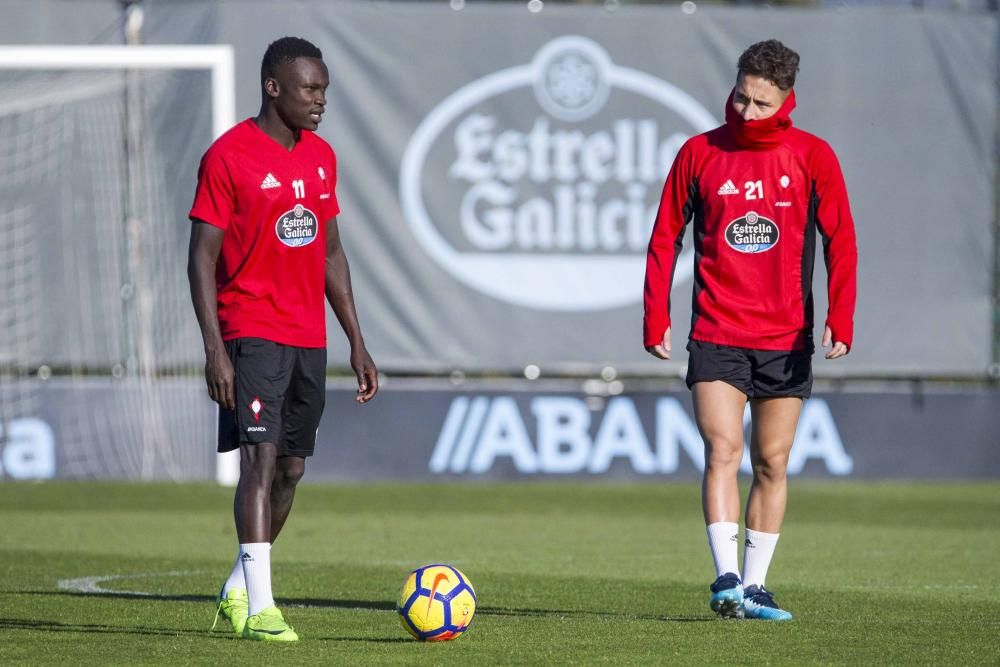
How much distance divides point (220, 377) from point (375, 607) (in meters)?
1.56

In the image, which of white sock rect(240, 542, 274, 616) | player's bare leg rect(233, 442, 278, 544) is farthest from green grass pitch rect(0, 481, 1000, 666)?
player's bare leg rect(233, 442, 278, 544)

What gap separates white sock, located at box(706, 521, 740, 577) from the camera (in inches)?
262

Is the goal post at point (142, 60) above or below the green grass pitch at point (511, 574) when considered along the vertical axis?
above

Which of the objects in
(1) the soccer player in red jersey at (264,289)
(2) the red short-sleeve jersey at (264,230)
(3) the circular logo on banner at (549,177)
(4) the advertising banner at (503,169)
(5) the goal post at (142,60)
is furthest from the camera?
(3) the circular logo on banner at (549,177)

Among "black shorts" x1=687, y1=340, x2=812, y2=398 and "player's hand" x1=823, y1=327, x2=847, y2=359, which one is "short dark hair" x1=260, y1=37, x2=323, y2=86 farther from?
"player's hand" x1=823, y1=327, x2=847, y2=359

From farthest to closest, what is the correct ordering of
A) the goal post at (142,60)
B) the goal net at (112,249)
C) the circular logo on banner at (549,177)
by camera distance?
1. the circular logo on banner at (549,177)
2. the goal post at (142,60)
3. the goal net at (112,249)

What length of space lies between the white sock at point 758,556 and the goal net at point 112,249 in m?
9.41

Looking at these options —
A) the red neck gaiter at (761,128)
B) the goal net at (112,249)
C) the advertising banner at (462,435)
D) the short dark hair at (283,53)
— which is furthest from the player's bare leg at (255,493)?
the goal net at (112,249)

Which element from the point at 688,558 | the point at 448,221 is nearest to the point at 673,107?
the point at 448,221

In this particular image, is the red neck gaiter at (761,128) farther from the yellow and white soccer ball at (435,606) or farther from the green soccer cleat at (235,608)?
the green soccer cleat at (235,608)

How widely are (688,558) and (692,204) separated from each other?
11.1 feet

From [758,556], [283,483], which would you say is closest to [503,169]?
[758,556]

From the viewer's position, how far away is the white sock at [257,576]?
6.09 m

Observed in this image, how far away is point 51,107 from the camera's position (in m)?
16.2
